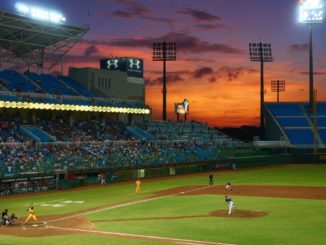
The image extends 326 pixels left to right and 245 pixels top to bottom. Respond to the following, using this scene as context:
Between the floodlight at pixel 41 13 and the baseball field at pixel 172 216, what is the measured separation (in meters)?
21.8

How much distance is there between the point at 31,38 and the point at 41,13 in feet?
15.8

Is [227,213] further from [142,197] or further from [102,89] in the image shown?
[102,89]

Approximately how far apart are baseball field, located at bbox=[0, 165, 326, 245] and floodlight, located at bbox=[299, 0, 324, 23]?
43.1 meters

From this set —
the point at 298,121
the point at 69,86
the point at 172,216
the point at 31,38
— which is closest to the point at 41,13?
the point at 31,38

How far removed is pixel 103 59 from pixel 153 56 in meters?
14.1

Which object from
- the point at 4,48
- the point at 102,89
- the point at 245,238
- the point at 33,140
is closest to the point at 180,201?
the point at 245,238

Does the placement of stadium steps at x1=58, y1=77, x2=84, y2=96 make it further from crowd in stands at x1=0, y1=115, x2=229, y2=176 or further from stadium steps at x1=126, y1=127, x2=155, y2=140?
stadium steps at x1=126, y1=127, x2=155, y2=140

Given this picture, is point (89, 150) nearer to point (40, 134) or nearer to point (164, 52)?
point (40, 134)

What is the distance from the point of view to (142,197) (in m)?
40.8

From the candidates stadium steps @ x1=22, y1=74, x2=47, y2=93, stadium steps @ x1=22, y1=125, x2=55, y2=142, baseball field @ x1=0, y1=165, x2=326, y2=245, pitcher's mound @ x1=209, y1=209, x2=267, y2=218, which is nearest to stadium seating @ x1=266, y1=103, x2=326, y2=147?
baseball field @ x1=0, y1=165, x2=326, y2=245

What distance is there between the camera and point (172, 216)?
3017cm

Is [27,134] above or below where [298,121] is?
below

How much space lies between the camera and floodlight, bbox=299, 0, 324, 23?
8206 centimetres

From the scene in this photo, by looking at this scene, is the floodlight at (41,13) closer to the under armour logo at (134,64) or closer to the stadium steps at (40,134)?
the stadium steps at (40,134)
